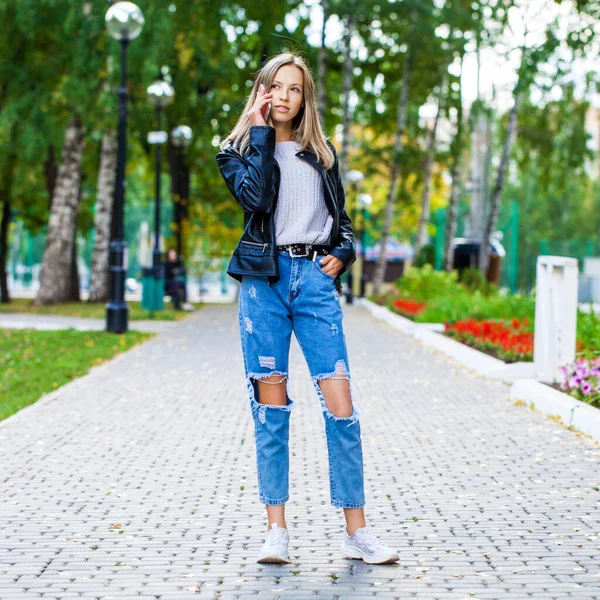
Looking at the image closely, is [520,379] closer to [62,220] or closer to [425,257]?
[62,220]

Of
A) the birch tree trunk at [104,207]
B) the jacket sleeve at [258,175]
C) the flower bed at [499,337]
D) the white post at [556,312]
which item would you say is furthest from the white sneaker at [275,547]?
the birch tree trunk at [104,207]

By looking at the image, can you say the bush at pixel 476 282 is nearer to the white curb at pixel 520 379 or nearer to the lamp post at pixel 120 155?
the white curb at pixel 520 379

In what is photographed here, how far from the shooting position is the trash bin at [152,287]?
23094 mm

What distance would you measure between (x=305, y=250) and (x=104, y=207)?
23.0 metres

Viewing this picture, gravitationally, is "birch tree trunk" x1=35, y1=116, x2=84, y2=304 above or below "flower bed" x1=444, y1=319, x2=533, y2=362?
above

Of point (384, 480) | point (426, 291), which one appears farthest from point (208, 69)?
point (384, 480)

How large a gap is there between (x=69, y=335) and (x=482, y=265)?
48.7ft

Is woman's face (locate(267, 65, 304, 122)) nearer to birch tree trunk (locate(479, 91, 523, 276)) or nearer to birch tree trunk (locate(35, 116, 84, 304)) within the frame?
birch tree trunk (locate(35, 116, 84, 304))

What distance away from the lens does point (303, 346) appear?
14.1ft

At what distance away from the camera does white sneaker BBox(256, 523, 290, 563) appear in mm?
4273

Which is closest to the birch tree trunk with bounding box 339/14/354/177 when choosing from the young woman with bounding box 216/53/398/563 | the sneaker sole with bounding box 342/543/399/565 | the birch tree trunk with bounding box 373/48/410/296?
the birch tree trunk with bounding box 373/48/410/296

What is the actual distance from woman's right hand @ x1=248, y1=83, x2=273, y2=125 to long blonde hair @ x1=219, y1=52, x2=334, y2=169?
44mm

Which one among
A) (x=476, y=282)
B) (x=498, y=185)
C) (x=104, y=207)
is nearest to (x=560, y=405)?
(x=476, y=282)

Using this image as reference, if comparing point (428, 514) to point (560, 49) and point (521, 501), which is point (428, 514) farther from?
point (560, 49)
